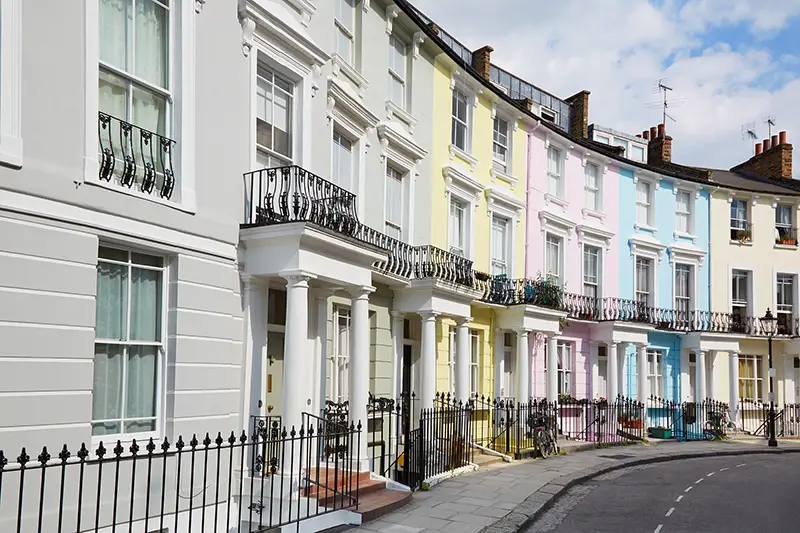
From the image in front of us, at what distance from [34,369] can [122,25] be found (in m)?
4.01

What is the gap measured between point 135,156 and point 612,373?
64.6ft

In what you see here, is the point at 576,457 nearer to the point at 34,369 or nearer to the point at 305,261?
the point at 305,261

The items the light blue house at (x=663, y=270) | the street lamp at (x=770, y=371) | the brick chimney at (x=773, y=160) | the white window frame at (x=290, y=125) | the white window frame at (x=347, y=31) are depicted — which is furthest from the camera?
the brick chimney at (x=773, y=160)

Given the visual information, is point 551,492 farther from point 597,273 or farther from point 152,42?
point 597,273

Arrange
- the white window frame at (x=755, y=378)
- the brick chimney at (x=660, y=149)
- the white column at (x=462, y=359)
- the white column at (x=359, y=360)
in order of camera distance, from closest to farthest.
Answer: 1. the white column at (x=359, y=360)
2. the white column at (x=462, y=359)
3. the white window frame at (x=755, y=378)
4. the brick chimney at (x=660, y=149)

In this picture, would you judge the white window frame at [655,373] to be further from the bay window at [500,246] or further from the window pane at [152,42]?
the window pane at [152,42]

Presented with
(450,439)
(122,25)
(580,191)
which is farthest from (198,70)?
→ (580,191)

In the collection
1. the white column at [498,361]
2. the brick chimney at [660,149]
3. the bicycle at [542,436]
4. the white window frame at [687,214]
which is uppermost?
the brick chimney at [660,149]

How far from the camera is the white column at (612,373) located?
25.1 meters

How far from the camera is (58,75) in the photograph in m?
7.72

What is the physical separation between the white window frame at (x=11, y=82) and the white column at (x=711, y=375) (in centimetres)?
2671

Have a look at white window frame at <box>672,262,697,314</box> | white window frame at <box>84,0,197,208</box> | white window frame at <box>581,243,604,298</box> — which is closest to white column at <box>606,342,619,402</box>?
white window frame at <box>581,243,604,298</box>

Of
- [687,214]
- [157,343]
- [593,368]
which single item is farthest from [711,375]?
[157,343]

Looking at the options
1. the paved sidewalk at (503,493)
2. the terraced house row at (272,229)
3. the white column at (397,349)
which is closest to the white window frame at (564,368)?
the terraced house row at (272,229)
